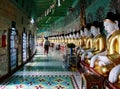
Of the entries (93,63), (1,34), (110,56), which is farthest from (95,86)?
(1,34)

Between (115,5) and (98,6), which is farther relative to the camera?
(98,6)

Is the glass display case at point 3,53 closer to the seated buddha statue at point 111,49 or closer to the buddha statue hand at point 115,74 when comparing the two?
the seated buddha statue at point 111,49

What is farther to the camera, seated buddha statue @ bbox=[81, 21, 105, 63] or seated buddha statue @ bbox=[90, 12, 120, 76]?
seated buddha statue @ bbox=[81, 21, 105, 63]

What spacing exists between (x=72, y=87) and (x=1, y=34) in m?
2.59

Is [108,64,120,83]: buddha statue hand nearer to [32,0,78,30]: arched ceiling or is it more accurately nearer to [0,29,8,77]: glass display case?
[0,29,8,77]: glass display case

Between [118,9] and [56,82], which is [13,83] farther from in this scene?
[118,9]

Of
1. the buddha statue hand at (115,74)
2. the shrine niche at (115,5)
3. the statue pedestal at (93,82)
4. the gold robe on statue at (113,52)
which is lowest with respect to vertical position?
the statue pedestal at (93,82)

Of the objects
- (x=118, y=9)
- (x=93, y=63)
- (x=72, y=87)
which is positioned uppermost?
(x=118, y=9)

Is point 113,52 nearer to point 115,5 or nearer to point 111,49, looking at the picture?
point 111,49

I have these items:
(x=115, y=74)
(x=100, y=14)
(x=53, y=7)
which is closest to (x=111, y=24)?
(x=115, y=74)

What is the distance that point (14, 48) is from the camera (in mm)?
9539

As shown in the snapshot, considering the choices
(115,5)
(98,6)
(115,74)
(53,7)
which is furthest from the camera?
(53,7)

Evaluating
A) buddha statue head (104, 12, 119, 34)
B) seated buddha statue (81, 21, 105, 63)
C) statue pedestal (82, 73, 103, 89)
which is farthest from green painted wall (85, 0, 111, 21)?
statue pedestal (82, 73, 103, 89)

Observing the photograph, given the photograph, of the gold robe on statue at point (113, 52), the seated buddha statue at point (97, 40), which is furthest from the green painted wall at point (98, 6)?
the gold robe on statue at point (113, 52)
